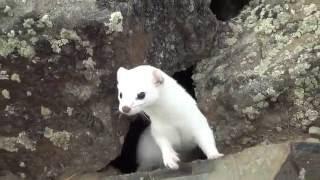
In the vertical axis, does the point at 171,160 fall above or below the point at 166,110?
below

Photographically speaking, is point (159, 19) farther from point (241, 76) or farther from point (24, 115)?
point (24, 115)

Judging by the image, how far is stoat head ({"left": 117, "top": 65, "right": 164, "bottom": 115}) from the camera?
370 centimetres

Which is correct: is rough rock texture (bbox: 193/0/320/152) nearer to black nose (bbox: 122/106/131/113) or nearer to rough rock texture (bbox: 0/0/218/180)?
rough rock texture (bbox: 0/0/218/180)

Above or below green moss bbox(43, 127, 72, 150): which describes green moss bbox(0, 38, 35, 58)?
above

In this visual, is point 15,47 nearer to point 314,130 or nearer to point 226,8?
point 226,8

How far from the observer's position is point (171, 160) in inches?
156

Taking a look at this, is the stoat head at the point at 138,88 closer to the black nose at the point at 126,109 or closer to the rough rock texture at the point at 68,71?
the black nose at the point at 126,109

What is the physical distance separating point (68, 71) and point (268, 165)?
4.86 ft

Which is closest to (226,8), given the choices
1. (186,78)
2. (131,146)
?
(186,78)

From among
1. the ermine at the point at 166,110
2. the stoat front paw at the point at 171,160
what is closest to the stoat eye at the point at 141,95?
the ermine at the point at 166,110

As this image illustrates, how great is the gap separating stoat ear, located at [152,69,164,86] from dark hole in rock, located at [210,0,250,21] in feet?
4.77

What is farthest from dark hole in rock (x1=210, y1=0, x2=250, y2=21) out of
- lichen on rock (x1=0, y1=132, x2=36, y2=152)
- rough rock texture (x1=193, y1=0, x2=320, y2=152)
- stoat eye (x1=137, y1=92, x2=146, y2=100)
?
lichen on rock (x1=0, y1=132, x2=36, y2=152)

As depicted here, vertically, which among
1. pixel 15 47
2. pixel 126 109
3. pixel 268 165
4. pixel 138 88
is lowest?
pixel 268 165

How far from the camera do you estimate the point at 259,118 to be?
4.38m
